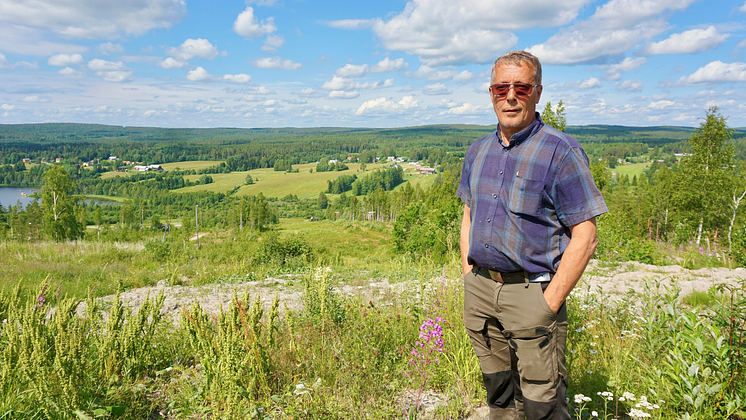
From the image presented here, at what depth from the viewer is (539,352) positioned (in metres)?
2.08

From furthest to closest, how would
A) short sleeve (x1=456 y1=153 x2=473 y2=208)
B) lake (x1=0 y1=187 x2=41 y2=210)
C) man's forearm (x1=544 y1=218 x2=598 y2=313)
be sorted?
1. lake (x1=0 y1=187 x2=41 y2=210)
2. short sleeve (x1=456 y1=153 x2=473 y2=208)
3. man's forearm (x1=544 y1=218 x2=598 y2=313)

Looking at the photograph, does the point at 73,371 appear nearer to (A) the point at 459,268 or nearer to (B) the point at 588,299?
(A) the point at 459,268

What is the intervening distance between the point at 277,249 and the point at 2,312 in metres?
9.15

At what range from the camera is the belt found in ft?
6.90

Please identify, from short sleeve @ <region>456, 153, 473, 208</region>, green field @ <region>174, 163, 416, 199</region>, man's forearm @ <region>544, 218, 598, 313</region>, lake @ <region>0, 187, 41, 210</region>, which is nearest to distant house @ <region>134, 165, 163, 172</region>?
green field @ <region>174, 163, 416, 199</region>

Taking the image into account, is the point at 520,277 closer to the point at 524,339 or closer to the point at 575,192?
the point at 524,339

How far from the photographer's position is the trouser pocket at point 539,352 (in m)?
2.08

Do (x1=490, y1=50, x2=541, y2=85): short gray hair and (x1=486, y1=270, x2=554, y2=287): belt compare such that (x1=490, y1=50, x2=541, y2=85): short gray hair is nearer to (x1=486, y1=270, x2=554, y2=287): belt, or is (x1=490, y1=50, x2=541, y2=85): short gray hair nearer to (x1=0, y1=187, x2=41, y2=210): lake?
(x1=486, y1=270, x2=554, y2=287): belt

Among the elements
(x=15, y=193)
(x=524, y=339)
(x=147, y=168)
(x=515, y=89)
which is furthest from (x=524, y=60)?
(x=147, y=168)

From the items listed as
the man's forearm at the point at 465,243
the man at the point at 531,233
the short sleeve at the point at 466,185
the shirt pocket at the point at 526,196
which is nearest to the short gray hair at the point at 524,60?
the man at the point at 531,233

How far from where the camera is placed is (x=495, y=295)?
2.24 meters

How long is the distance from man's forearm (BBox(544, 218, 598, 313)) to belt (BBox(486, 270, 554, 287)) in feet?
0.28

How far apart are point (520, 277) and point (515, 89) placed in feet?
3.43

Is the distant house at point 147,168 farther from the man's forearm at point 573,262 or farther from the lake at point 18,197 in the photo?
the man's forearm at point 573,262
